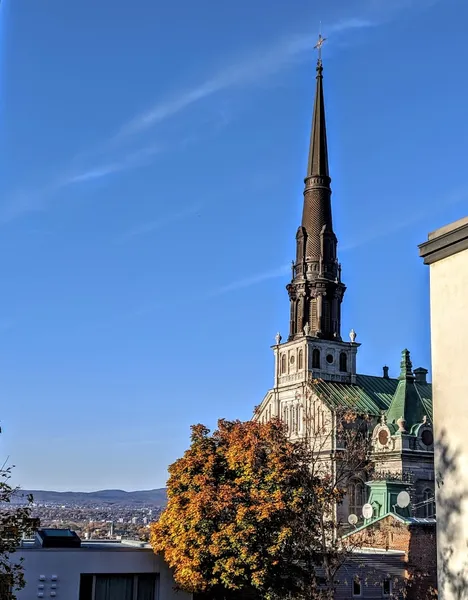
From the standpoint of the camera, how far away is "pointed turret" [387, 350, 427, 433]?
68838mm

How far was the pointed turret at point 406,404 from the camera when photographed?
68838 mm

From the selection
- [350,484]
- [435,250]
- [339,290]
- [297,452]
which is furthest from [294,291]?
[435,250]

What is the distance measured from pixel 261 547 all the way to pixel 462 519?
55.8 feet

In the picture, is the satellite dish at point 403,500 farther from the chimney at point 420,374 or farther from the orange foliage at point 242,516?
the chimney at point 420,374

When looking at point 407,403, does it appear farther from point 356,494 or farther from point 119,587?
point 119,587

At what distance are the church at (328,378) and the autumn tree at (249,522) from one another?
3307cm

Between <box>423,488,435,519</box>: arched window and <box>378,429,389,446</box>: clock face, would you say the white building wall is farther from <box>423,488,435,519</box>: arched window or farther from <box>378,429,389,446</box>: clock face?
<box>378,429,389,446</box>: clock face

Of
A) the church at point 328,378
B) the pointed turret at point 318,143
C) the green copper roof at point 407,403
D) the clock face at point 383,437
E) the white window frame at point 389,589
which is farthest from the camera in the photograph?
the pointed turret at point 318,143

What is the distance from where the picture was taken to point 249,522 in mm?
29562

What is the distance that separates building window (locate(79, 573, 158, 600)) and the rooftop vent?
1.48m

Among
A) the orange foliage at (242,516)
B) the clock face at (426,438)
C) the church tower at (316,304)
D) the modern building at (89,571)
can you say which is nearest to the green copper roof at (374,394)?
the church tower at (316,304)

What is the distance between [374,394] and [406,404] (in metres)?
6.58

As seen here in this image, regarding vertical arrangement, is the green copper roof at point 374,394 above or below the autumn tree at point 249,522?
above

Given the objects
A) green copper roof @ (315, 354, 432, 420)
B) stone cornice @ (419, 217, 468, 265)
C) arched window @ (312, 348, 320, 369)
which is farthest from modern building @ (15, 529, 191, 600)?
arched window @ (312, 348, 320, 369)
